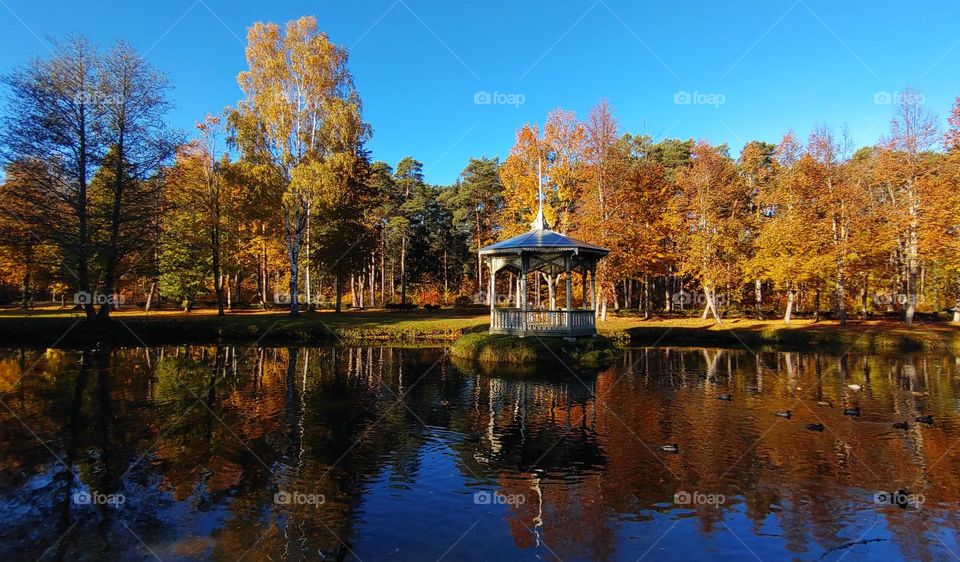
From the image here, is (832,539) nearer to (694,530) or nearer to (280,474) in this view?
(694,530)

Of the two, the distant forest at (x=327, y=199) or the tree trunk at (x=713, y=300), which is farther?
the tree trunk at (x=713, y=300)

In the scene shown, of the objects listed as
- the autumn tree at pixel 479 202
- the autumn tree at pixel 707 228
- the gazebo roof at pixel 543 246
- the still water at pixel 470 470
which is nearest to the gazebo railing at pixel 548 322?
the gazebo roof at pixel 543 246

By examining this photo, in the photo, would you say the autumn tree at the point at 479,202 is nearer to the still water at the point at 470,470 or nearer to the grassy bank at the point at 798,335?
the grassy bank at the point at 798,335

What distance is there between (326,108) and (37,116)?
1552cm

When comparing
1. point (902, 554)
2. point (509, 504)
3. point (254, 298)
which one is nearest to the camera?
point (902, 554)

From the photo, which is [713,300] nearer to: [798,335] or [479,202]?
[798,335]

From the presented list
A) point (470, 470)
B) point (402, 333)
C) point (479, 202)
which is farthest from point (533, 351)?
point (479, 202)

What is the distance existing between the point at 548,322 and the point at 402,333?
11343 millimetres

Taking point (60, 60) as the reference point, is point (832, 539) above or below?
below

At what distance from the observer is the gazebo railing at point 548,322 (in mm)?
23531

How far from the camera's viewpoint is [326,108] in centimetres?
3488

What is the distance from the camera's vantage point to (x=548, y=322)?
2380cm

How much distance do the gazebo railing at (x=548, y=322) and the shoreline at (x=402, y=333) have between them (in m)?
5.52

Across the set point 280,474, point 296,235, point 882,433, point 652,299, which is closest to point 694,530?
point 280,474
